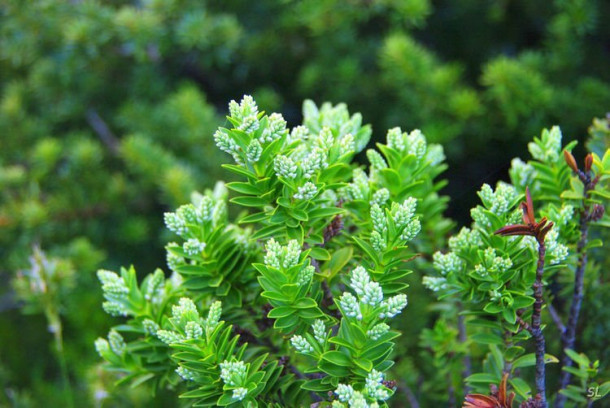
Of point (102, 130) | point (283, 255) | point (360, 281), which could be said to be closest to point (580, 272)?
point (360, 281)

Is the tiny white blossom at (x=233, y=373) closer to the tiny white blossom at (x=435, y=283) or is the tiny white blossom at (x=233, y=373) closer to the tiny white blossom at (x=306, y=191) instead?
the tiny white blossom at (x=306, y=191)

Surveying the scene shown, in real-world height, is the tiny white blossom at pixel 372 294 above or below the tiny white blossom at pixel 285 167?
below

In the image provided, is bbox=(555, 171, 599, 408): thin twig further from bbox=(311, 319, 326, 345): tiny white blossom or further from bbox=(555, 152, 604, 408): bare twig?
bbox=(311, 319, 326, 345): tiny white blossom

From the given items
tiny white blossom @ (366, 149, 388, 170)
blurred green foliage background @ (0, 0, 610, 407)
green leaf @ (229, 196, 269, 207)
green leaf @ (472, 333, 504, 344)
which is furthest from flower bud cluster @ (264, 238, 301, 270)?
blurred green foliage background @ (0, 0, 610, 407)

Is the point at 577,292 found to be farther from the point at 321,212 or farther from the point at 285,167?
the point at 285,167

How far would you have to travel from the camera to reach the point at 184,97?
233cm

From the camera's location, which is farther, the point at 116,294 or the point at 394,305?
the point at 116,294

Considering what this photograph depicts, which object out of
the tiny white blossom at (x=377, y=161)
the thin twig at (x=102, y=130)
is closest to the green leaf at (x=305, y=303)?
the tiny white blossom at (x=377, y=161)

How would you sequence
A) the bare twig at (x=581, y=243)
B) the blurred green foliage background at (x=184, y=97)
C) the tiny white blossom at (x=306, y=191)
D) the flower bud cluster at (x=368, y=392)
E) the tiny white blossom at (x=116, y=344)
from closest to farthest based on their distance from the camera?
the flower bud cluster at (x=368, y=392), the tiny white blossom at (x=306, y=191), the bare twig at (x=581, y=243), the tiny white blossom at (x=116, y=344), the blurred green foliage background at (x=184, y=97)

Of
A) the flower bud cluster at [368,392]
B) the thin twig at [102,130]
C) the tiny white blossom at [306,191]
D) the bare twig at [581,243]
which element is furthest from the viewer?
the thin twig at [102,130]

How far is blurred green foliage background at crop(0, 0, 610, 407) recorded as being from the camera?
7.30ft

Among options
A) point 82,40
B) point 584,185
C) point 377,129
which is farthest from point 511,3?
point 82,40

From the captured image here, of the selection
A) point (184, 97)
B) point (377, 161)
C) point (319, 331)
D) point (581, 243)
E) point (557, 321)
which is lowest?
point (319, 331)

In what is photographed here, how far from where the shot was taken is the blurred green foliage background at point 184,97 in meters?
2.22
